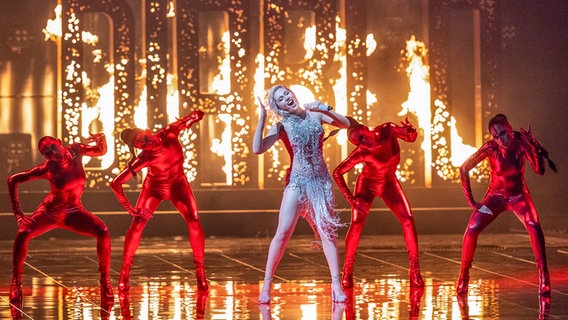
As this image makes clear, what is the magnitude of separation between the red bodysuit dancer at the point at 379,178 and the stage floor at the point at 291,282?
39cm

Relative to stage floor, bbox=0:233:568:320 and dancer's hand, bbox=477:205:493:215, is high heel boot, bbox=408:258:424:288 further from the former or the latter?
dancer's hand, bbox=477:205:493:215

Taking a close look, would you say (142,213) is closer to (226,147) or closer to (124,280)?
(124,280)

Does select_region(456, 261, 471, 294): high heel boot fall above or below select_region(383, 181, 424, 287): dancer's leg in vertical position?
below

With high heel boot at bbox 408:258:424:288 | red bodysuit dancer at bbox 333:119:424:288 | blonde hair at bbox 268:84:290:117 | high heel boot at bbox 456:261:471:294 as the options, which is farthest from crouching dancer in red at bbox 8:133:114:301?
high heel boot at bbox 456:261:471:294

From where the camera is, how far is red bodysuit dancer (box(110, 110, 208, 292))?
1284 centimetres

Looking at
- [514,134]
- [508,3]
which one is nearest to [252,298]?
[514,134]

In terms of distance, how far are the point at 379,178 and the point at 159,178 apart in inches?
79.4

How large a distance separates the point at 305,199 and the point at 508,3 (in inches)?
450

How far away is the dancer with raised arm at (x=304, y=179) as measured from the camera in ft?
38.8

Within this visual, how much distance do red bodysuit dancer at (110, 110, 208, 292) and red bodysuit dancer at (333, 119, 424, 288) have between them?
1442 mm

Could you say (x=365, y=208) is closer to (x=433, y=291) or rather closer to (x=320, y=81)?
(x=433, y=291)

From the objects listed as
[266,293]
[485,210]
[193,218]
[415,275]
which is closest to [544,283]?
[485,210]

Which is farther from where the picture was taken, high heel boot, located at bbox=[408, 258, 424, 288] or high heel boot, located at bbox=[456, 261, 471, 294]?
high heel boot, located at bbox=[408, 258, 424, 288]

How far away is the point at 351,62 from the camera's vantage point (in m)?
20.0
